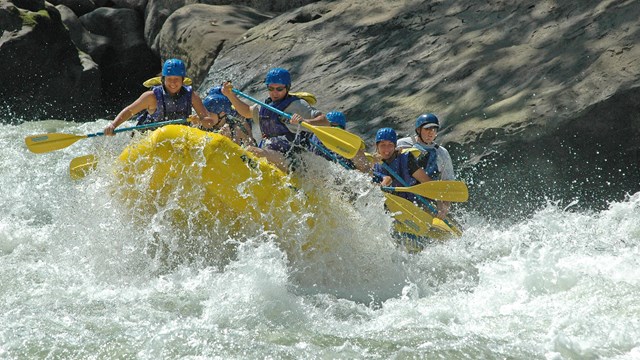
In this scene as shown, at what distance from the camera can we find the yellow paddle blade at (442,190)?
6359 millimetres

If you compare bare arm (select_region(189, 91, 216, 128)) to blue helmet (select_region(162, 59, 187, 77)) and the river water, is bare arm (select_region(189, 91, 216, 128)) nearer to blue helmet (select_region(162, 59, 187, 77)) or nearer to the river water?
blue helmet (select_region(162, 59, 187, 77))

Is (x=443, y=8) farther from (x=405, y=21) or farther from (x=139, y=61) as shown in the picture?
(x=139, y=61)

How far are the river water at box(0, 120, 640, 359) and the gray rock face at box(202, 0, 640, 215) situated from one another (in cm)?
82

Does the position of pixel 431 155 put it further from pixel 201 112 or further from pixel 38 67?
pixel 38 67

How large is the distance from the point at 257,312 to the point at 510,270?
1.73 m

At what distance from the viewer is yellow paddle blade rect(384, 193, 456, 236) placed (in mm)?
6223

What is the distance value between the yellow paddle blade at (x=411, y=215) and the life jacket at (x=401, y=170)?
0.39m

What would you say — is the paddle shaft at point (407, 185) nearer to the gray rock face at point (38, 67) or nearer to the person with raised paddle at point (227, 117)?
the person with raised paddle at point (227, 117)

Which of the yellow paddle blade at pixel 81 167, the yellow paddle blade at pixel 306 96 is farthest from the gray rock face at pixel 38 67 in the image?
the yellow paddle blade at pixel 306 96

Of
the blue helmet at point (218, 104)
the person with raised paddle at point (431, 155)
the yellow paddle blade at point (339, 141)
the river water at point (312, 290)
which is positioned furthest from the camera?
the blue helmet at point (218, 104)

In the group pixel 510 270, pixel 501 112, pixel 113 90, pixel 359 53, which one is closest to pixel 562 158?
pixel 501 112

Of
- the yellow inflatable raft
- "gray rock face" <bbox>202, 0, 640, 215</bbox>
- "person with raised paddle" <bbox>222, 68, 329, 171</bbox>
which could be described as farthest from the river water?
"gray rock face" <bbox>202, 0, 640, 215</bbox>

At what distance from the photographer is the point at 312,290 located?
561cm

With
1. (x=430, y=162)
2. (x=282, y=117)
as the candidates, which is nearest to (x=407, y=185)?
(x=430, y=162)
